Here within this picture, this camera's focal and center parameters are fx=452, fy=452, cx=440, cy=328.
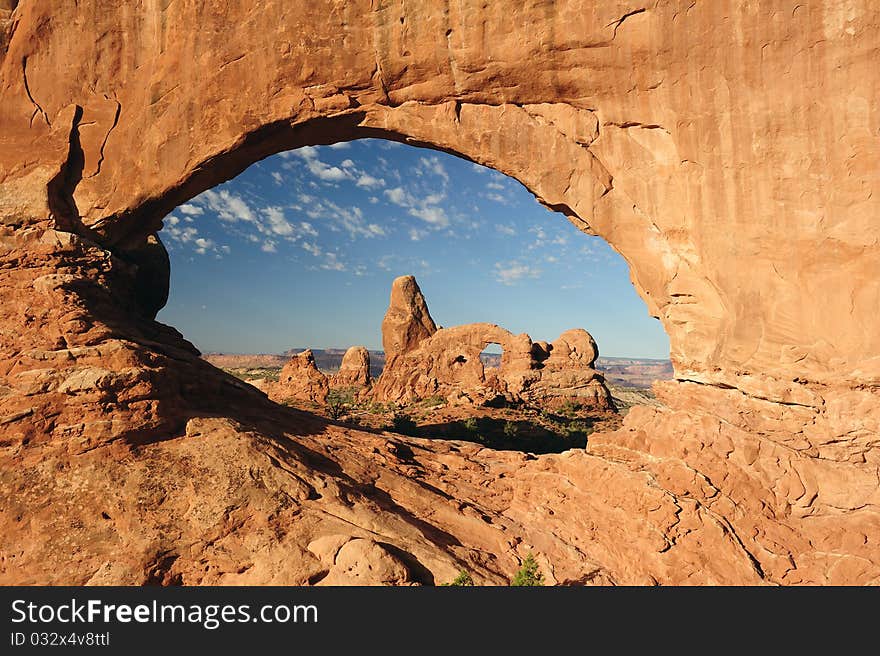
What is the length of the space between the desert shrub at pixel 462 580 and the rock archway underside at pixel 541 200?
245 millimetres

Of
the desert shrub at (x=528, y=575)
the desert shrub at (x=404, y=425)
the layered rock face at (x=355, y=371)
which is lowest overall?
the desert shrub at (x=528, y=575)

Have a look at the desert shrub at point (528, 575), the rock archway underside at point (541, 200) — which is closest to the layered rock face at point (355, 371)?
the rock archway underside at point (541, 200)

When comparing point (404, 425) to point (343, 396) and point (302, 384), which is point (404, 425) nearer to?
point (302, 384)

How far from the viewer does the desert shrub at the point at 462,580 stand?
6.54 m

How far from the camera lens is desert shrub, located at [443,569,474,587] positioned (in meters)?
6.54

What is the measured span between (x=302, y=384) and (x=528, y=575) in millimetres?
34375

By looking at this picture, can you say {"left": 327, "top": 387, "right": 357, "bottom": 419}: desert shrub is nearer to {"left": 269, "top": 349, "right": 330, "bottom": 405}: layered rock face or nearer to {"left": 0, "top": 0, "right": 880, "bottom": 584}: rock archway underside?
{"left": 269, "top": 349, "right": 330, "bottom": 405}: layered rock face

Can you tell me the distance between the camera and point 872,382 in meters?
8.25

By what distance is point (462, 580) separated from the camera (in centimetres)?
654

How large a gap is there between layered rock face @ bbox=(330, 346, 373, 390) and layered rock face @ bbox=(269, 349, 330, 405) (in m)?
11.5

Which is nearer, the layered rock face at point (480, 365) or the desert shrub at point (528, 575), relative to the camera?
the desert shrub at point (528, 575)

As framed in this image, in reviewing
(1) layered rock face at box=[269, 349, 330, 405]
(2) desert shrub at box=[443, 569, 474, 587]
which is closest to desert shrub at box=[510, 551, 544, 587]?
(2) desert shrub at box=[443, 569, 474, 587]

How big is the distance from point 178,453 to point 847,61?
14.0 m

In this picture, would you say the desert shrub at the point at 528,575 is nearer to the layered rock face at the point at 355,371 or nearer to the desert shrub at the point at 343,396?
the desert shrub at the point at 343,396
